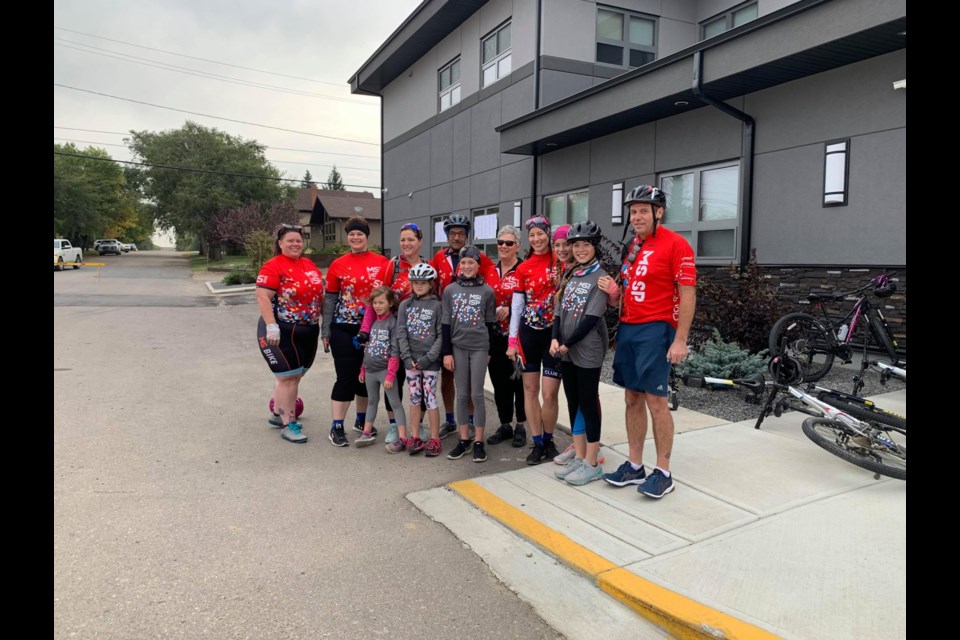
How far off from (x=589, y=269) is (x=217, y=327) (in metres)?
11.7

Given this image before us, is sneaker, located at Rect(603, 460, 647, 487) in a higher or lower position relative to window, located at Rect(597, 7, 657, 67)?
lower

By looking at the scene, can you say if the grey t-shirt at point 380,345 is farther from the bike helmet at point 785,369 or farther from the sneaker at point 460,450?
the bike helmet at point 785,369

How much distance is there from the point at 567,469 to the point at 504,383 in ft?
4.03

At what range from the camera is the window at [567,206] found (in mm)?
13591

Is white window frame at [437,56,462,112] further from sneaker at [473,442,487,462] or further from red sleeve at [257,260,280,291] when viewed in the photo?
sneaker at [473,442,487,462]

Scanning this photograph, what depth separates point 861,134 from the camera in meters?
8.34

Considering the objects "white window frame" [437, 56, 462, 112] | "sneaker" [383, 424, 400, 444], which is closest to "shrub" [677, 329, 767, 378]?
"sneaker" [383, 424, 400, 444]

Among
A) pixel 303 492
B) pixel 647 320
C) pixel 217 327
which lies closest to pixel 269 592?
pixel 303 492

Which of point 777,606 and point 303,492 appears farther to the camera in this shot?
point 303,492

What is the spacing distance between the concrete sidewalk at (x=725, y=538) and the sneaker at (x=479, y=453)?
421mm

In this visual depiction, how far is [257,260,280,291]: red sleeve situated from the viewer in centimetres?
531

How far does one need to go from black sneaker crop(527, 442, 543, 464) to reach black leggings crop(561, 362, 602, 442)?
503 mm

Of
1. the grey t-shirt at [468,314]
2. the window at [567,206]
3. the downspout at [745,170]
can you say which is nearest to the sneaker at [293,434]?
the grey t-shirt at [468,314]
